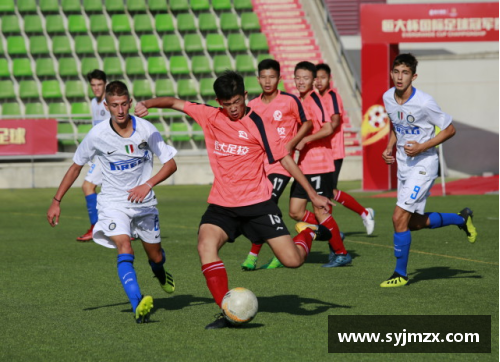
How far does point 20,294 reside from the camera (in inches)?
289

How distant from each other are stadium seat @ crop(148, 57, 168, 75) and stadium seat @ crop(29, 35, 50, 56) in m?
3.02

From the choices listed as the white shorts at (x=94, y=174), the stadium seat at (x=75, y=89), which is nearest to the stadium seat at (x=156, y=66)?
the stadium seat at (x=75, y=89)

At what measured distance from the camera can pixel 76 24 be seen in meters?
25.6

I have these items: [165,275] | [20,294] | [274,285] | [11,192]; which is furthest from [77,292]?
[11,192]

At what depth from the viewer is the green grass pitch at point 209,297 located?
5.27 metres

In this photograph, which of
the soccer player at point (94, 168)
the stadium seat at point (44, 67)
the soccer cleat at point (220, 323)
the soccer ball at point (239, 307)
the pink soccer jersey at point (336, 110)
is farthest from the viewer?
the stadium seat at point (44, 67)

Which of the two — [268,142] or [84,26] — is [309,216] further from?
[84,26]

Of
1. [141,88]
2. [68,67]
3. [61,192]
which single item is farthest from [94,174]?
[68,67]

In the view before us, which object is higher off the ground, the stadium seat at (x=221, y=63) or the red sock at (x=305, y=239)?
the stadium seat at (x=221, y=63)

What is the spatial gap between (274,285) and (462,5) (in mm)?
12942

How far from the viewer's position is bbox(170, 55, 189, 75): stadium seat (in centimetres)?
2508

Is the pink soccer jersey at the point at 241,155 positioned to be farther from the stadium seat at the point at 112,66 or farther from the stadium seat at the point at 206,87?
the stadium seat at the point at 112,66

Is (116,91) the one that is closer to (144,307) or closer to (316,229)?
(144,307)

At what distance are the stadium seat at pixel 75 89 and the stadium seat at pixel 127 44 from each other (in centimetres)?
159
